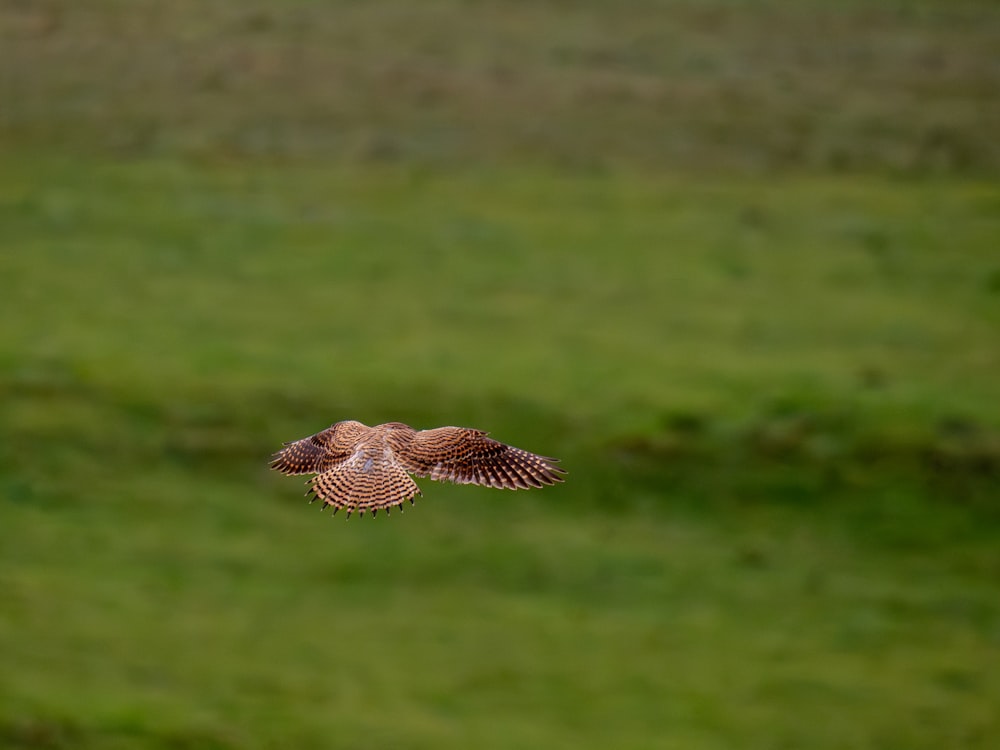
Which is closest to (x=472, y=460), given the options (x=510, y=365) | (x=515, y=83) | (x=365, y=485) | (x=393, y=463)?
(x=393, y=463)

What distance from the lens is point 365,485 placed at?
9789 millimetres

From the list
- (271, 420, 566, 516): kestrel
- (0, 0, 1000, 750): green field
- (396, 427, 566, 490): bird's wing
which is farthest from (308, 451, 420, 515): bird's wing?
(0, 0, 1000, 750): green field

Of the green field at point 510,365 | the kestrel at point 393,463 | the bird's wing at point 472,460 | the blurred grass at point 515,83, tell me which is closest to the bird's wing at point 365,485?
the kestrel at point 393,463

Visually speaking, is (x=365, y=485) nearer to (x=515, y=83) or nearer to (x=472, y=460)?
(x=472, y=460)

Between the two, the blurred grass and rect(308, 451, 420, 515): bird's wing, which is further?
the blurred grass

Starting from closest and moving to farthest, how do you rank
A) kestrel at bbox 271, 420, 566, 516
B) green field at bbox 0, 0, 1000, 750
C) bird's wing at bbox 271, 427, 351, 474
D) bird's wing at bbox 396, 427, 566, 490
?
kestrel at bbox 271, 420, 566, 516 < bird's wing at bbox 396, 427, 566, 490 < bird's wing at bbox 271, 427, 351, 474 < green field at bbox 0, 0, 1000, 750

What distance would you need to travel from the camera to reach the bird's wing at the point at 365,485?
9.59 metres

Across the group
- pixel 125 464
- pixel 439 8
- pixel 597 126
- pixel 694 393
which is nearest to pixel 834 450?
pixel 694 393

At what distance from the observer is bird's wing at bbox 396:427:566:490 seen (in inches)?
413

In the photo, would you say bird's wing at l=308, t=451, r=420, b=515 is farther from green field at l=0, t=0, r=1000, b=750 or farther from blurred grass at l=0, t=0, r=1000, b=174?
blurred grass at l=0, t=0, r=1000, b=174

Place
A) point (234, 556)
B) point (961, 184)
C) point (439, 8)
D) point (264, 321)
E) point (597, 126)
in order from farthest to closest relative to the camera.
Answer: point (439, 8), point (597, 126), point (961, 184), point (264, 321), point (234, 556)

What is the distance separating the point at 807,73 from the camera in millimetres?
36438

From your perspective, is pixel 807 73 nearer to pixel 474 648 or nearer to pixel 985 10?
pixel 985 10

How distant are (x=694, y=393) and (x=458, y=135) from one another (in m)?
11.8
